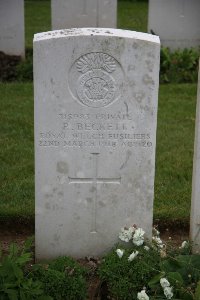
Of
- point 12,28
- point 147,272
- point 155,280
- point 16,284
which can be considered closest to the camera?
point 16,284

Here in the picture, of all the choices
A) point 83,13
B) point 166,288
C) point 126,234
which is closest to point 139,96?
point 126,234

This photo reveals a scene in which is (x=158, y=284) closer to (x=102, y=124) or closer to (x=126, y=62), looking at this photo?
(x=102, y=124)

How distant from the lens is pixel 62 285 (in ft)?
13.6

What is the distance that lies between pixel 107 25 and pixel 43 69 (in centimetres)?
655

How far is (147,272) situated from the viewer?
Result: 4.21 m

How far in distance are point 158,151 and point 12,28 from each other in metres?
4.59

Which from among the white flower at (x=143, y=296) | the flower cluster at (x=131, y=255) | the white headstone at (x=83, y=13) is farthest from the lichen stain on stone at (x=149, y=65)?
the white headstone at (x=83, y=13)

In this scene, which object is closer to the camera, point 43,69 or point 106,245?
point 43,69

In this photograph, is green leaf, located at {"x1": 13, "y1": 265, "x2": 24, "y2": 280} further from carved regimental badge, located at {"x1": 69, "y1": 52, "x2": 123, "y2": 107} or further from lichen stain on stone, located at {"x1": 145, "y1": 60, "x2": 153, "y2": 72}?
lichen stain on stone, located at {"x1": 145, "y1": 60, "x2": 153, "y2": 72}

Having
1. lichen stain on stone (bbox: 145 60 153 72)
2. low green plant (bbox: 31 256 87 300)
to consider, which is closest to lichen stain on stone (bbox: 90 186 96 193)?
low green plant (bbox: 31 256 87 300)

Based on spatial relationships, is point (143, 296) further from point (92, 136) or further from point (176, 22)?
point (176, 22)

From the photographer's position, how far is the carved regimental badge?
433cm

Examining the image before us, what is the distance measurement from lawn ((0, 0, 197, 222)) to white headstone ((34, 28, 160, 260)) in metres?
0.81

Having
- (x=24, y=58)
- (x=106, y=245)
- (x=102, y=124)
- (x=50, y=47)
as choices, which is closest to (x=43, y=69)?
(x=50, y=47)
